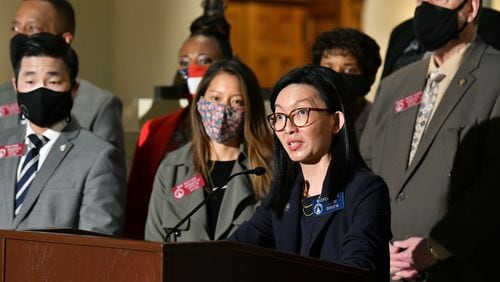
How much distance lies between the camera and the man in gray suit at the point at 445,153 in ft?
13.1

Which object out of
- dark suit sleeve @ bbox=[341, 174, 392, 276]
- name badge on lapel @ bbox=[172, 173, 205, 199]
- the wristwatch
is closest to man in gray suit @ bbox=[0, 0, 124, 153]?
name badge on lapel @ bbox=[172, 173, 205, 199]

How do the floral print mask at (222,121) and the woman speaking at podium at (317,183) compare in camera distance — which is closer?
the woman speaking at podium at (317,183)

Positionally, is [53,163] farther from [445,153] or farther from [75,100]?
[445,153]

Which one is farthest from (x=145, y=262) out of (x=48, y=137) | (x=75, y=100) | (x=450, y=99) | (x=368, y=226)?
(x=75, y=100)

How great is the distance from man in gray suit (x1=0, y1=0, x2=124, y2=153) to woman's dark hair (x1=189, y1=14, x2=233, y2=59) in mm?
590

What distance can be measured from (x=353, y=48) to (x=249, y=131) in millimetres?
846

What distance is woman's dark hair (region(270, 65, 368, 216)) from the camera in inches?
130

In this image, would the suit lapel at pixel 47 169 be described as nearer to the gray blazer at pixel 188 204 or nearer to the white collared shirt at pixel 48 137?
the white collared shirt at pixel 48 137

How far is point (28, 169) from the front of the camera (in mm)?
4594

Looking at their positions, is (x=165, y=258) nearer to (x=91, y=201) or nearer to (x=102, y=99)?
(x=91, y=201)

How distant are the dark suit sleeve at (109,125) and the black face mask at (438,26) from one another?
1.64 metres

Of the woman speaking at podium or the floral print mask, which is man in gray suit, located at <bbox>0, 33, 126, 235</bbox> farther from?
the woman speaking at podium

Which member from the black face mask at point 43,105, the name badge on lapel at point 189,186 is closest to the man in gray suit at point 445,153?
the name badge on lapel at point 189,186

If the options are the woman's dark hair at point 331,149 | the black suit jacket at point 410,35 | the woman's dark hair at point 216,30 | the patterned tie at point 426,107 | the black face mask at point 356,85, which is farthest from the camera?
the woman's dark hair at point 216,30
